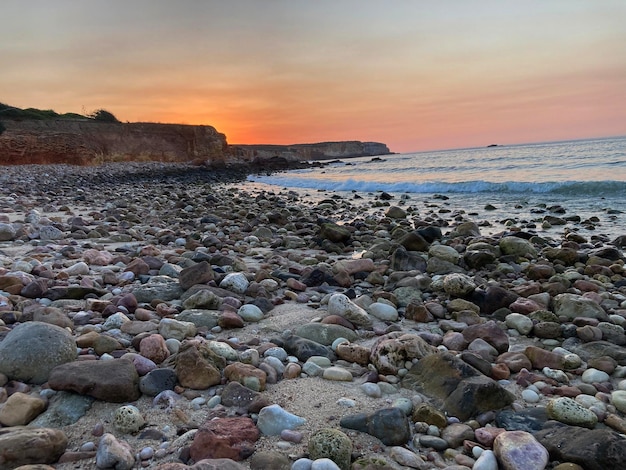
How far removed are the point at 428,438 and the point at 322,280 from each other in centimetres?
222

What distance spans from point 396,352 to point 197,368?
95 cm

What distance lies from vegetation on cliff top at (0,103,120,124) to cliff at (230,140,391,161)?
28294mm

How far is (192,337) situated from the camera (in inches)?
95.9

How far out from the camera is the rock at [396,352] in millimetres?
2129

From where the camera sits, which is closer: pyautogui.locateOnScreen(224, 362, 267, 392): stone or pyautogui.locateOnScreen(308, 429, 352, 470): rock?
pyautogui.locateOnScreen(308, 429, 352, 470): rock

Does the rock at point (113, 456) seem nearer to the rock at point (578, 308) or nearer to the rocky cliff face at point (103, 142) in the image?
the rock at point (578, 308)

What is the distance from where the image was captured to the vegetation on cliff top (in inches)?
1110

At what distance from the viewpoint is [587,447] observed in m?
1.45

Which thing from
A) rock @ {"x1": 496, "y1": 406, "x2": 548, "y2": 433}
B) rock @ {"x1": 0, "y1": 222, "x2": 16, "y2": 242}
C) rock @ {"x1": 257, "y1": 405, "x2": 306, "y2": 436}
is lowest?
rock @ {"x1": 496, "y1": 406, "x2": 548, "y2": 433}

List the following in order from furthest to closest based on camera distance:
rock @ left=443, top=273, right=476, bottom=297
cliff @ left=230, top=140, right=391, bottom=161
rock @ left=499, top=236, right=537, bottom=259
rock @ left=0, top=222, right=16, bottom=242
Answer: cliff @ left=230, top=140, right=391, bottom=161
rock @ left=0, top=222, right=16, bottom=242
rock @ left=499, top=236, right=537, bottom=259
rock @ left=443, top=273, right=476, bottom=297

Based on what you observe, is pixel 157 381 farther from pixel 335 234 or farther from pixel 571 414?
pixel 335 234

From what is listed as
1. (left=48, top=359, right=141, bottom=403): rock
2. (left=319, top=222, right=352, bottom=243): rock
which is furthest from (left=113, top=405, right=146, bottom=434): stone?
(left=319, top=222, right=352, bottom=243): rock

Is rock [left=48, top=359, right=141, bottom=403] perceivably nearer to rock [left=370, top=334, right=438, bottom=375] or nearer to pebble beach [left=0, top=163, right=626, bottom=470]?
pebble beach [left=0, top=163, right=626, bottom=470]

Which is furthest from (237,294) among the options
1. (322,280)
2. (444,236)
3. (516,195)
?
(516,195)
